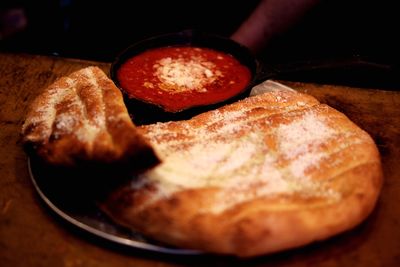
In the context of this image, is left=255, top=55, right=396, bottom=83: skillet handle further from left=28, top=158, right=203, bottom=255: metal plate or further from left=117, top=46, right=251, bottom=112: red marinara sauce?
left=28, top=158, right=203, bottom=255: metal plate

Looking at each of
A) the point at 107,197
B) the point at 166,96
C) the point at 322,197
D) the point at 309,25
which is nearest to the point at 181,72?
the point at 166,96

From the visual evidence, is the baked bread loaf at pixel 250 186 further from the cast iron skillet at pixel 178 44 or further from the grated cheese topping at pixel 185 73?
the grated cheese topping at pixel 185 73

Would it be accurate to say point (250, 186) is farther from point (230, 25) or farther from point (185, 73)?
point (230, 25)

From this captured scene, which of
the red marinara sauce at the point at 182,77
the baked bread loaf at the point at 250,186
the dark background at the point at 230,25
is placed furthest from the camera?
the dark background at the point at 230,25

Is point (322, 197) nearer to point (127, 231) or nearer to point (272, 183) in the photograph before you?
point (272, 183)

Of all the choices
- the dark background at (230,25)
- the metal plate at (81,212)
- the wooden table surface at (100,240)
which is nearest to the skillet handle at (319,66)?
the wooden table surface at (100,240)
